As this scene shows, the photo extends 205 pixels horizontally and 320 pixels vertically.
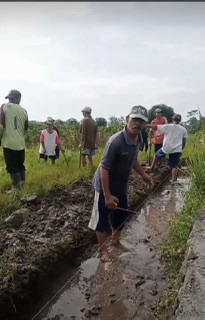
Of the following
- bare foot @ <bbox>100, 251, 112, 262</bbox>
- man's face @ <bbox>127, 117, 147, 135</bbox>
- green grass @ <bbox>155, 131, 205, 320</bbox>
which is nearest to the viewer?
green grass @ <bbox>155, 131, 205, 320</bbox>

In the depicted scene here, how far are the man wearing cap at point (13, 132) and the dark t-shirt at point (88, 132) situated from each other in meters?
2.73

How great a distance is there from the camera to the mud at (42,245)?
3.57 meters

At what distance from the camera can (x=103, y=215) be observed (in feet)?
14.7

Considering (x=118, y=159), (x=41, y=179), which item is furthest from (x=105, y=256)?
(x=41, y=179)

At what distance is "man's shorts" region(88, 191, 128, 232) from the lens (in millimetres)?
4410

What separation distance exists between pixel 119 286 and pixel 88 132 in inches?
209

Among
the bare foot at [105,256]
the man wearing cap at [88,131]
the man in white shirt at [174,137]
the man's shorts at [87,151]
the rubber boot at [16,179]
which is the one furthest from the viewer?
the man's shorts at [87,151]

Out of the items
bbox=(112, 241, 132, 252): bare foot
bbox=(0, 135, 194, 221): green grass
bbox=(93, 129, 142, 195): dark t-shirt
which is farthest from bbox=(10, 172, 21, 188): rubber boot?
bbox=(93, 129, 142, 195): dark t-shirt

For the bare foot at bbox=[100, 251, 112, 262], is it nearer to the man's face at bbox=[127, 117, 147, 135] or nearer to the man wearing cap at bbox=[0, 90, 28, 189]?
the man's face at bbox=[127, 117, 147, 135]

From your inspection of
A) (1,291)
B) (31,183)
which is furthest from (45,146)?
(1,291)

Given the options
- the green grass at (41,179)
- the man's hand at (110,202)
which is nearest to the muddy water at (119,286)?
the man's hand at (110,202)

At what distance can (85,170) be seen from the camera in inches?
339

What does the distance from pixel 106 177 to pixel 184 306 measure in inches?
71.7

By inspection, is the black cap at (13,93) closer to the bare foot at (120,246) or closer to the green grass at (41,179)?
the green grass at (41,179)
